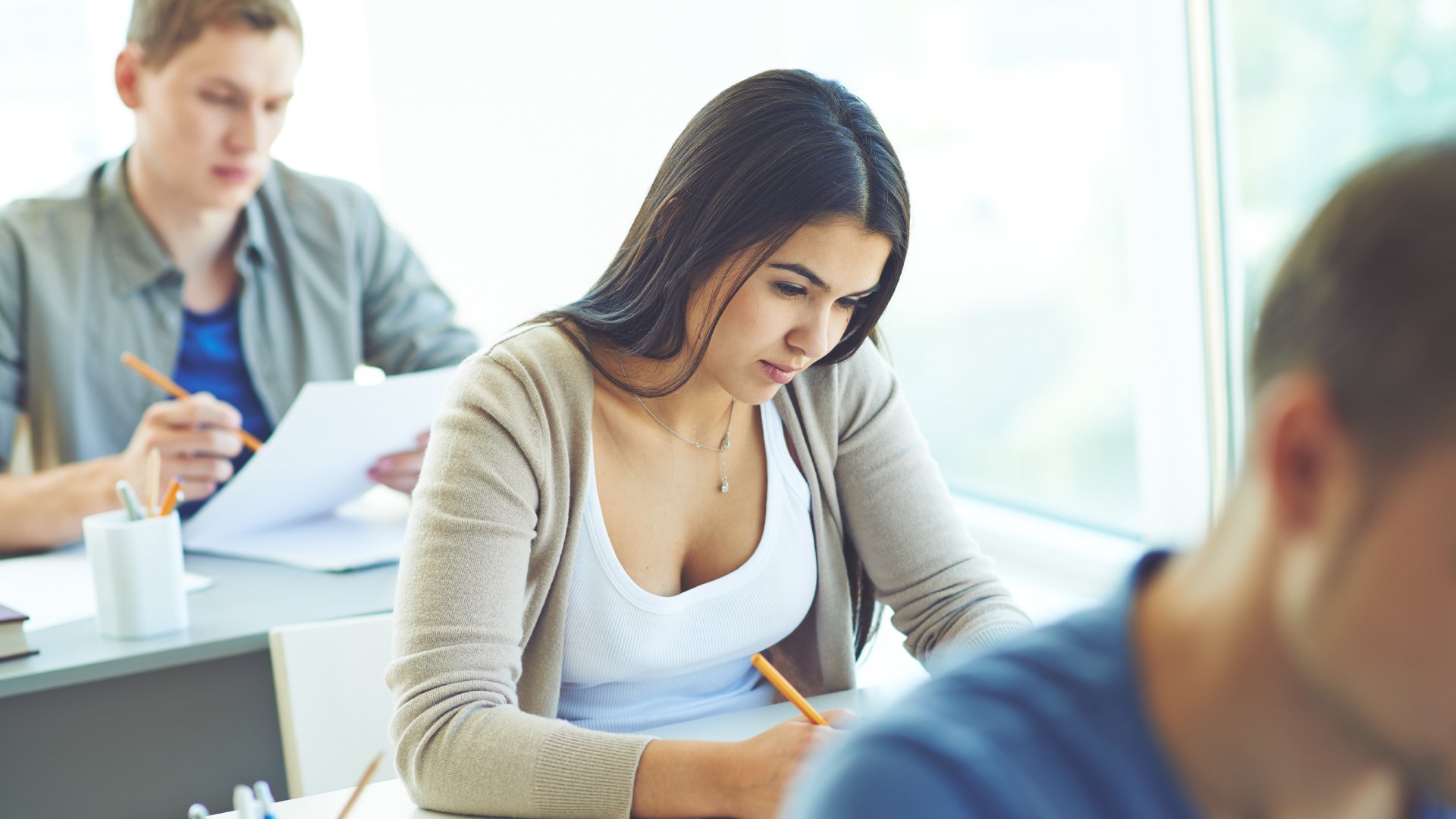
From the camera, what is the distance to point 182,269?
220cm

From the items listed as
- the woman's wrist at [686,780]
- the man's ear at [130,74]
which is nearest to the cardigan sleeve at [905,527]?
the woman's wrist at [686,780]

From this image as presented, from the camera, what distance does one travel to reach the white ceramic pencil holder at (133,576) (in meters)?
1.52

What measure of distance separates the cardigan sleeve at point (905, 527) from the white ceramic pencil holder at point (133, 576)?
0.82m

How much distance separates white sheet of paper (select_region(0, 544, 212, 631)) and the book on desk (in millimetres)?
86

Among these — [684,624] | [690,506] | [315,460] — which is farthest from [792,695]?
[315,460]

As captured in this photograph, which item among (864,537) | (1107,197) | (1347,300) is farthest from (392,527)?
(1347,300)

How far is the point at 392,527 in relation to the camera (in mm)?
1974

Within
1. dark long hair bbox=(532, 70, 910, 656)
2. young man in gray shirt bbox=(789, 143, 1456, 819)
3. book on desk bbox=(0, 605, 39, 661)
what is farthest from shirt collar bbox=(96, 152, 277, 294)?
young man in gray shirt bbox=(789, 143, 1456, 819)

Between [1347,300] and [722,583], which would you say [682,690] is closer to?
[722,583]

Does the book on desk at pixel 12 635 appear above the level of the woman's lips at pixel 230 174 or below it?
below

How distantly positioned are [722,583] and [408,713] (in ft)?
1.21

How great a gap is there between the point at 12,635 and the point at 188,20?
3.47 feet

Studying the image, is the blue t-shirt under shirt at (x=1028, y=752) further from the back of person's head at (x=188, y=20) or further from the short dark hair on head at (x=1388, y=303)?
the back of person's head at (x=188, y=20)

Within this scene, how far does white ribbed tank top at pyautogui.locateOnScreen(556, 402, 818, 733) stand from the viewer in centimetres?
131
